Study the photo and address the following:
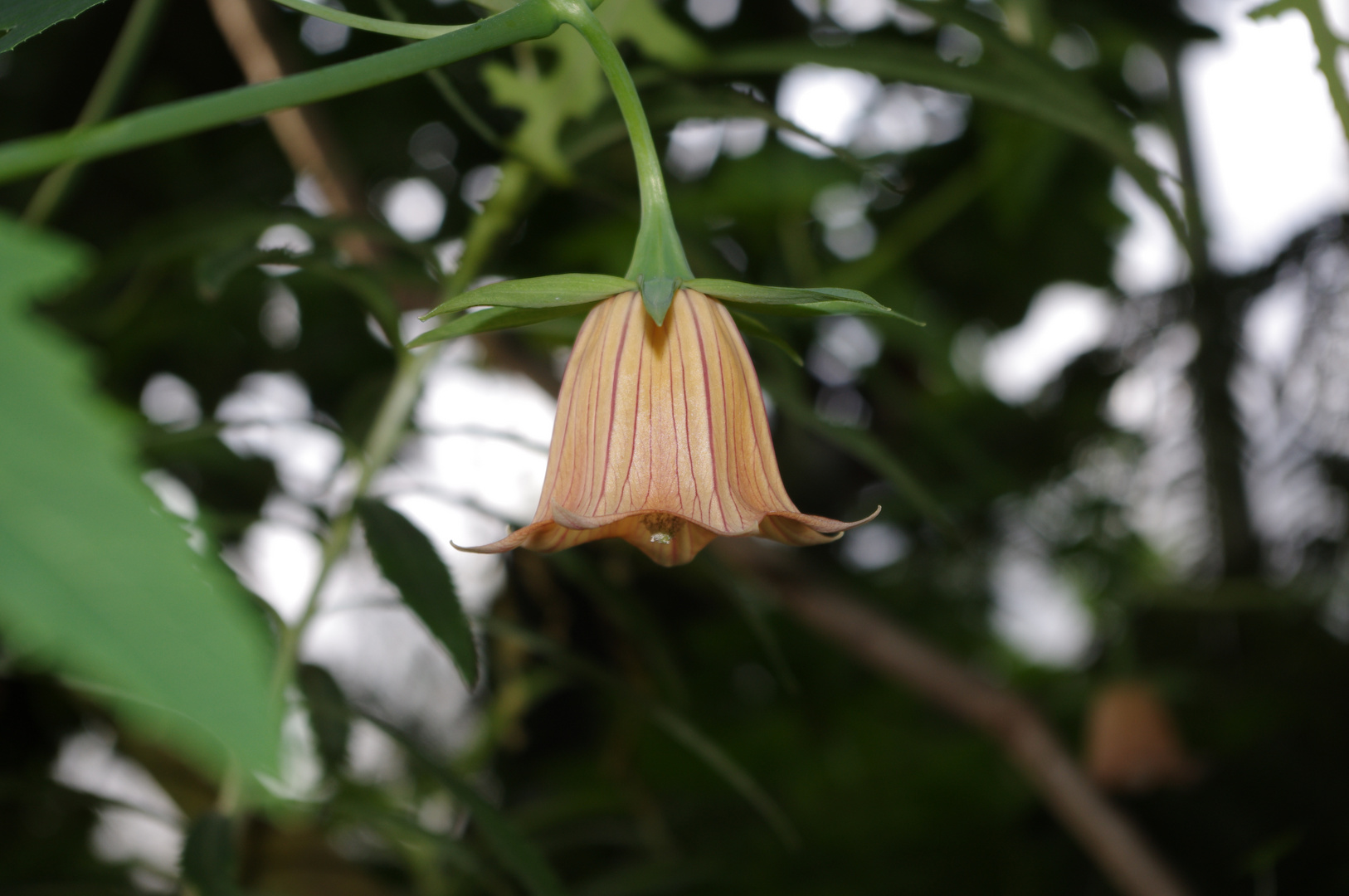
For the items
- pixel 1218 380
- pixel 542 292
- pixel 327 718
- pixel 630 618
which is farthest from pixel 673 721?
pixel 1218 380

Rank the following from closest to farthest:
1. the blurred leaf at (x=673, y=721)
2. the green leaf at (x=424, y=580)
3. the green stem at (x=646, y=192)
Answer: the green stem at (x=646, y=192) < the green leaf at (x=424, y=580) < the blurred leaf at (x=673, y=721)

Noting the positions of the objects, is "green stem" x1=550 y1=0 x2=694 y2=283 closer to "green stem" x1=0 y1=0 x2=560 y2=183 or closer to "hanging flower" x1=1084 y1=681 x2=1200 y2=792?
"green stem" x1=0 y1=0 x2=560 y2=183

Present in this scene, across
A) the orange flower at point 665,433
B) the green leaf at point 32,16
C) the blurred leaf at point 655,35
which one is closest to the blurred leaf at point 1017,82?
the blurred leaf at point 655,35

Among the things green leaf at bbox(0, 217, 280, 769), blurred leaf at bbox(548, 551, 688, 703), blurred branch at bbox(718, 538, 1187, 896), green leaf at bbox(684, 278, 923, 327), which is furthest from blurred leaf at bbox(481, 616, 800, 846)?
green leaf at bbox(0, 217, 280, 769)

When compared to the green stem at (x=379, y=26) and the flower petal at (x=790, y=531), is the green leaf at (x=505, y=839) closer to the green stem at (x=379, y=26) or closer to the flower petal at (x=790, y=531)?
the flower petal at (x=790, y=531)

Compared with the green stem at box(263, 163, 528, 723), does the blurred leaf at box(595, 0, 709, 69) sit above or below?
above

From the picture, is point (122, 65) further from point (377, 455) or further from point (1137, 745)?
point (1137, 745)

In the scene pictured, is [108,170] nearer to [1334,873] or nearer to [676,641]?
[676,641]
